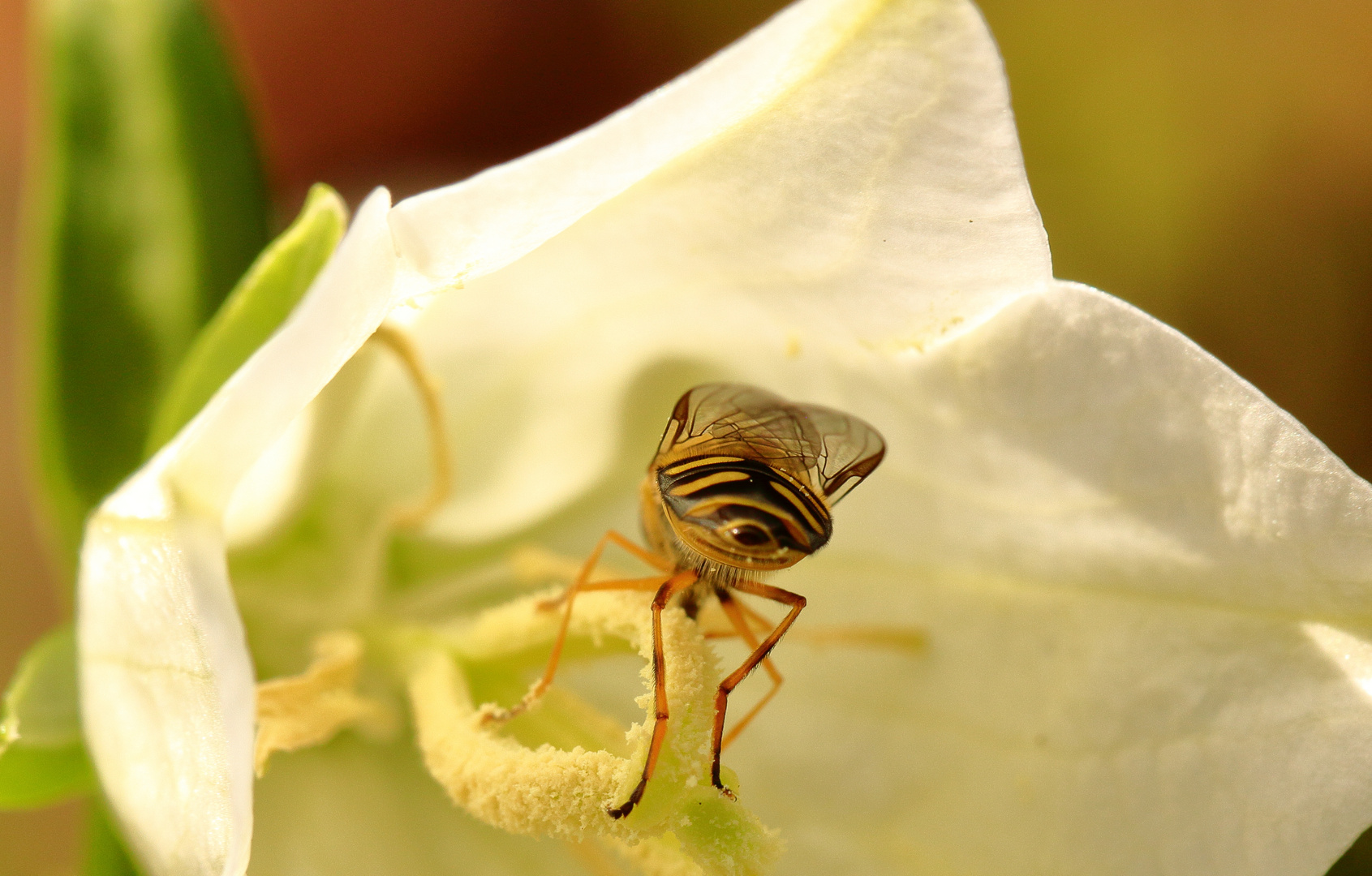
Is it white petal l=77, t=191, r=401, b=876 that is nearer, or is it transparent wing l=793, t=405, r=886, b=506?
white petal l=77, t=191, r=401, b=876

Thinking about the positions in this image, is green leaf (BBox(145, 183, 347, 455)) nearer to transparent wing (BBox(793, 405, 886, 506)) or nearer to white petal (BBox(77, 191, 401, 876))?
white petal (BBox(77, 191, 401, 876))

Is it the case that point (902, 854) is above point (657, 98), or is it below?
below

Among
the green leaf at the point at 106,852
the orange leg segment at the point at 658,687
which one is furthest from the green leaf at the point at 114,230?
the orange leg segment at the point at 658,687

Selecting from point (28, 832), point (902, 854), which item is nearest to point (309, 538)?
point (902, 854)

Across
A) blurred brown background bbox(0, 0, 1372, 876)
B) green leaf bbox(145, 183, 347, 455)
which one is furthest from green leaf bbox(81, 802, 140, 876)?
blurred brown background bbox(0, 0, 1372, 876)

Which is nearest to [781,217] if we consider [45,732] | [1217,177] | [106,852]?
[45,732]

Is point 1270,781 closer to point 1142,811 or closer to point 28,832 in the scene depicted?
point 1142,811

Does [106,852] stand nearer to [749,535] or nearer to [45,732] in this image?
[45,732]
